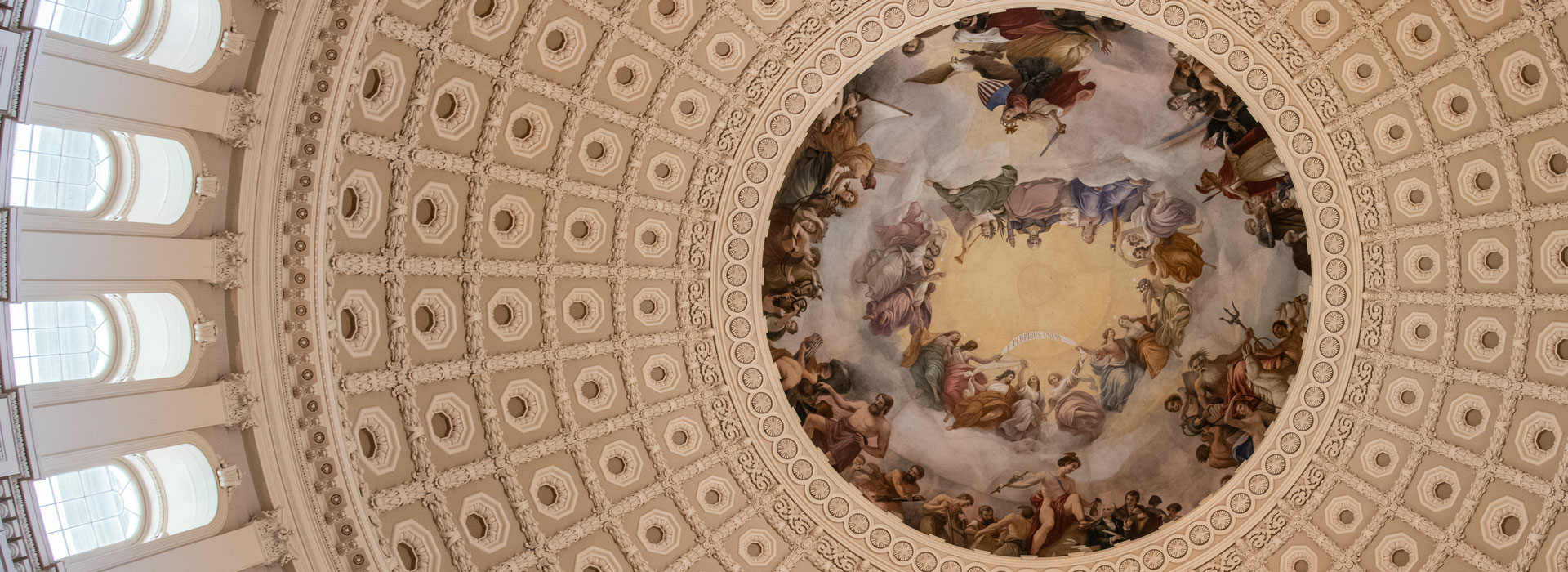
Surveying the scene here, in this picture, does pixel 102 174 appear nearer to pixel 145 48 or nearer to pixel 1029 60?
pixel 145 48

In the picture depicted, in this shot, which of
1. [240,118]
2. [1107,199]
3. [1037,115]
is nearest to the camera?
[240,118]

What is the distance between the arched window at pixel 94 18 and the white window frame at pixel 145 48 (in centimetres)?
9

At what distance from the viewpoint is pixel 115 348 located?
1306 centimetres

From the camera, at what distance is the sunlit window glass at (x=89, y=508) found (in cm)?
1233

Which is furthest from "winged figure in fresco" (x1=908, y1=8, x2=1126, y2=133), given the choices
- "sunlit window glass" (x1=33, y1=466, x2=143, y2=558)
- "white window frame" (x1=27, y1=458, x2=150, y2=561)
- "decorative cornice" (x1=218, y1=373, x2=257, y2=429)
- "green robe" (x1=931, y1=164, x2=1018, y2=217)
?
"sunlit window glass" (x1=33, y1=466, x2=143, y2=558)

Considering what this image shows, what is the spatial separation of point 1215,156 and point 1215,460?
6326 millimetres

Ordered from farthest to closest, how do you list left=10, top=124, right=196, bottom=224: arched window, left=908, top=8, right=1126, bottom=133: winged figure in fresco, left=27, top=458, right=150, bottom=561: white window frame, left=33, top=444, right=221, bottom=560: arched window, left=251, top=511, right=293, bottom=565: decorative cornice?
left=908, top=8, right=1126, bottom=133: winged figure in fresco → left=251, top=511, right=293, bottom=565: decorative cornice → left=33, top=444, right=221, bottom=560: arched window → left=27, top=458, right=150, bottom=561: white window frame → left=10, top=124, right=196, bottom=224: arched window

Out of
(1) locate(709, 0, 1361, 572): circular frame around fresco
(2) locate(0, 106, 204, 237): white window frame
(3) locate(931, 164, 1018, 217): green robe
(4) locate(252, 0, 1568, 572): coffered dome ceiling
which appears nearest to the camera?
(2) locate(0, 106, 204, 237): white window frame

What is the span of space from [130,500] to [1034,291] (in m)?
17.1

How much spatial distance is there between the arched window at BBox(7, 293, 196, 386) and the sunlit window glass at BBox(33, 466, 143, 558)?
3.99ft

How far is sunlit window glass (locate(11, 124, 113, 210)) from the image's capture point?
12094mm

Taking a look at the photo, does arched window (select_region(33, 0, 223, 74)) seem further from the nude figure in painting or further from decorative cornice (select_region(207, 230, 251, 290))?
the nude figure in painting

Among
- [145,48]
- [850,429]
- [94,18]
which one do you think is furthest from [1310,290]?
[94,18]

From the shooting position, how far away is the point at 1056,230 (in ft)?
75.2
